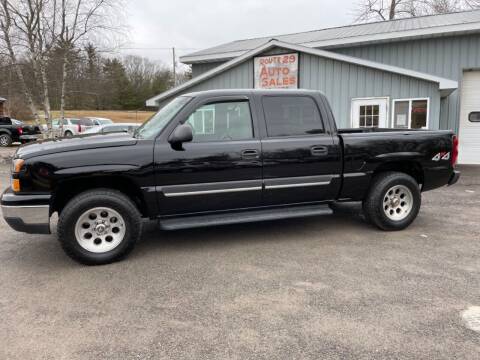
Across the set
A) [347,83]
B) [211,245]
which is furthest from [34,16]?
[211,245]

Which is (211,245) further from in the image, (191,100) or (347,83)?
(347,83)

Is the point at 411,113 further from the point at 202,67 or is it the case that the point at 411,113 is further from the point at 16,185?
the point at 16,185

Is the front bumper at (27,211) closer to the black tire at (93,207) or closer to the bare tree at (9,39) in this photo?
the black tire at (93,207)

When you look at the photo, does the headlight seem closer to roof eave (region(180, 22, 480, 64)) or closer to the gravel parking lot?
the gravel parking lot

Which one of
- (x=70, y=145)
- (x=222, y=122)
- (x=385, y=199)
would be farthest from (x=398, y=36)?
(x=70, y=145)

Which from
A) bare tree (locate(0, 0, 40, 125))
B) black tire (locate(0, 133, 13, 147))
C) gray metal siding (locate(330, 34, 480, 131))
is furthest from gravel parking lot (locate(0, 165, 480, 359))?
black tire (locate(0, 133, 13, 147))

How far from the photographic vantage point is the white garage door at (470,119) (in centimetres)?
1205

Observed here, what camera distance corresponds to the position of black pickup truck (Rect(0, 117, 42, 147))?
21881 millimetres

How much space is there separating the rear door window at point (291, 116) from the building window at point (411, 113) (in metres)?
6.98

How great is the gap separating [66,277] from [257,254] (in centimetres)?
209

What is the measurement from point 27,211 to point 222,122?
7.75 feet

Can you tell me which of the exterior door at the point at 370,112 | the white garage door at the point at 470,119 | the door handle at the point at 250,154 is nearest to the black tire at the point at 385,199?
the door handle at the point at 250,154

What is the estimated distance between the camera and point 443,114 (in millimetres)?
12344

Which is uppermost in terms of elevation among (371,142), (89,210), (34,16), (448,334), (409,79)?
(34,16)
